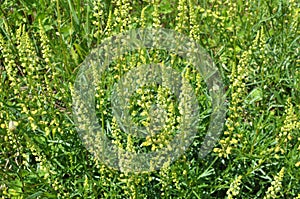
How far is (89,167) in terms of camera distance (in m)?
3.23

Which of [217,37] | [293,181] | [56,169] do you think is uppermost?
[217,37]

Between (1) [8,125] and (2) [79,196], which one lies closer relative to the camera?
Answer: (1) [8,125]

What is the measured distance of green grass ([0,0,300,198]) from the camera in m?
2.80

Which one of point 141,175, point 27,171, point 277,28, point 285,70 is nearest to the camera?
point 141,175

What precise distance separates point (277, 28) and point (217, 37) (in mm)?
494

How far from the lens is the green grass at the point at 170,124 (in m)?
2.80

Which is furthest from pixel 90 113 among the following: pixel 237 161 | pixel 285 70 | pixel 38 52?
pixel 285 70

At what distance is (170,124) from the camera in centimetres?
258

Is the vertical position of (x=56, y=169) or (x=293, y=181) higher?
(x=56, y=169)

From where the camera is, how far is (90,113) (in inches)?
117

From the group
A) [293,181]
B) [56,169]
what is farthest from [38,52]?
[293,181]

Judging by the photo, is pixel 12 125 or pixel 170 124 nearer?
pixel 170 124

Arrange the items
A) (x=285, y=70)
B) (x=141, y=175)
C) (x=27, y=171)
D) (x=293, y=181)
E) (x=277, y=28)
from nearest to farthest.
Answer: (x=141, y=175) → (x=293, y=181) → (x=27, y=171) → (x=285, y=70) → (x=277, y=28)

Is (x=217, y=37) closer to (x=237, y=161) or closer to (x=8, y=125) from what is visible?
(x=237, y=161)
